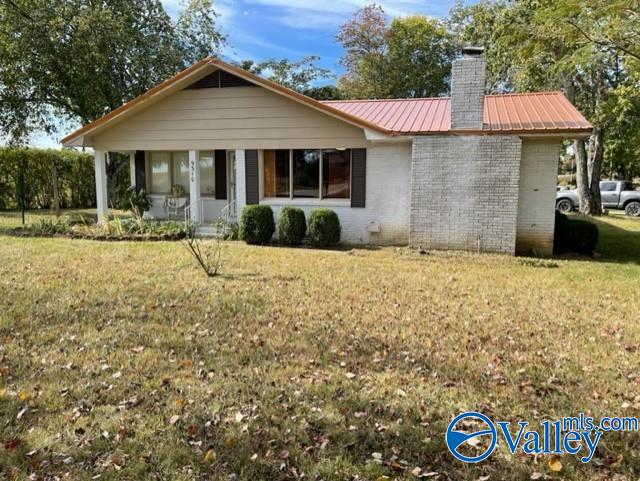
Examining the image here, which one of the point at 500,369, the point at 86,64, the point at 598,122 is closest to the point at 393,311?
the point at 500,369

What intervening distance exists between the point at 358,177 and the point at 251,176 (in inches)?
108

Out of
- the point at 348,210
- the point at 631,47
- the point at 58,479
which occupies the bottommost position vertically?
the point at 58,479

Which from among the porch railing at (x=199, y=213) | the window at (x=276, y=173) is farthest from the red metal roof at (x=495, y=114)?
the porch railing at (x=199, y=213)

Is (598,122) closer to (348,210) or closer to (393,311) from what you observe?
(348,210)

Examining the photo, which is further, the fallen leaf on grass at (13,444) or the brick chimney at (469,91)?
the brick chimney at (469,91)

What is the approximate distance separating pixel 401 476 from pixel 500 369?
1798 mm

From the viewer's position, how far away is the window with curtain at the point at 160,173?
14.8m

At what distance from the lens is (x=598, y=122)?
59.0 feet

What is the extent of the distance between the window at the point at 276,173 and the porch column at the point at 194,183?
6.14 ft

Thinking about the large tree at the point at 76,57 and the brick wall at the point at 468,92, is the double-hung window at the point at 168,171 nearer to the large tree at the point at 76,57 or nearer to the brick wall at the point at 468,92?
the large tree at the point at 76,57

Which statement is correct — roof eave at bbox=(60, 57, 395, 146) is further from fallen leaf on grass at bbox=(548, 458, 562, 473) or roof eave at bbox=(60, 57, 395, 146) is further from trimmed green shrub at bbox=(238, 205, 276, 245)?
fallen leaf on grass at bbox=(548, 458, 562, 473)

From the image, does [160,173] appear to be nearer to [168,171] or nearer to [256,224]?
[168,171]

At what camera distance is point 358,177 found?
11125mm

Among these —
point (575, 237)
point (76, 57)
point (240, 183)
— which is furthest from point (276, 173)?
point (76, 57)
